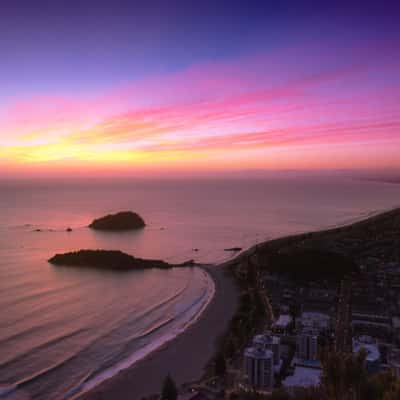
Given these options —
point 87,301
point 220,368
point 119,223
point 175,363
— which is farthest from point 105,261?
point 119,223

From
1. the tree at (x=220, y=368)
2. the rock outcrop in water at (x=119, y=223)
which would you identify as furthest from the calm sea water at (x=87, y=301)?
the tree at (x=220, y=368)

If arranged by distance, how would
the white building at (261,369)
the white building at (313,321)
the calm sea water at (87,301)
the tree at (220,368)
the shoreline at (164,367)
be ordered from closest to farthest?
the white building at (261,369) < the shoreline at (164,367) < the tree at (220,368) < the calm sea water at (87,301) < the white building at (313,321)

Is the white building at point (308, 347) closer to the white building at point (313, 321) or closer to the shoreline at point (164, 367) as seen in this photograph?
the white building at point (313, 321)

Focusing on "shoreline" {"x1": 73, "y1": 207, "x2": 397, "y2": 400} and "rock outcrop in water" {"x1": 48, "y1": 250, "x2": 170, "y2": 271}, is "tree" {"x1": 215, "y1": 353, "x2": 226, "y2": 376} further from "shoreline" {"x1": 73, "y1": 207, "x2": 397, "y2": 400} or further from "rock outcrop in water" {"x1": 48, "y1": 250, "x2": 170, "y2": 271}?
"rock outcrop in water" {"x1": 48, "y1": 250, "x2": 170, "y2": 271}

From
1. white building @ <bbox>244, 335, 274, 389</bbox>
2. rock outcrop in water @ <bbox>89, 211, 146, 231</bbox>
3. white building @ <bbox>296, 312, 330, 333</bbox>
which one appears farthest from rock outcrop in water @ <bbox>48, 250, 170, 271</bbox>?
rock outcrop in water @ <bbox>89, 211, 146, 231</bbox>

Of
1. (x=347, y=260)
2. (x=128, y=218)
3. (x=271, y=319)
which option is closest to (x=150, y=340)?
(x=271, y=319)

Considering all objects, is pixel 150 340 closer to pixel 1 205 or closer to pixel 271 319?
pixel 271 319

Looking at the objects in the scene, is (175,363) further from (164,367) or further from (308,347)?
(308,347)
